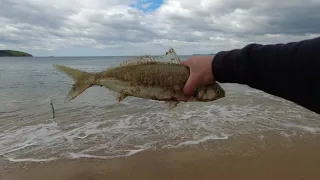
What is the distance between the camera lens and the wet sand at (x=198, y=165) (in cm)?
802

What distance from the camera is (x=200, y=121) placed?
13.6 m

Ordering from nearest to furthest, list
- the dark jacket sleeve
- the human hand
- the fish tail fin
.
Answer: the dark jacket sleeve < the human hand < the fish tail fin

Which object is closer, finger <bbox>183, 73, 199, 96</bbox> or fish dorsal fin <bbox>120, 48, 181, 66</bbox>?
finger <bbox>183, 73, 199, 96</bbox>

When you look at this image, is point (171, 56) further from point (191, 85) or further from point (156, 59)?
point (191, 85)

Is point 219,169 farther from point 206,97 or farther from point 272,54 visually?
point 272,54

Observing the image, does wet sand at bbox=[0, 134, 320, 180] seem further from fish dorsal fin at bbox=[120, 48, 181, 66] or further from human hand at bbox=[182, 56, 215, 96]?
human hand at bbox=[182, 56, 215, 96]

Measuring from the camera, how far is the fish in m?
3.50

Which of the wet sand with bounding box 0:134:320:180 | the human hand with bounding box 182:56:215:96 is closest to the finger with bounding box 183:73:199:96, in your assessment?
the human hand with bounding box 182:56:215:96

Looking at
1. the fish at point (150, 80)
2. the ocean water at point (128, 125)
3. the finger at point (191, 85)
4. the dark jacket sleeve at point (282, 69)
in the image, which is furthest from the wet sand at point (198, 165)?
the dark jacket sleeve at point (282, 69)

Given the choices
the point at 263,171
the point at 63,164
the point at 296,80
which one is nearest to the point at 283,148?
the point at 263,171

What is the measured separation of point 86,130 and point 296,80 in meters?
11.4

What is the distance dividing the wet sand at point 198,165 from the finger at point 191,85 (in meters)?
5.25

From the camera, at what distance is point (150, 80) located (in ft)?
13.0

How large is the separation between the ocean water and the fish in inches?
216
